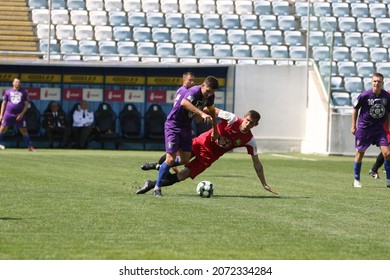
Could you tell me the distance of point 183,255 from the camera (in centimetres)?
1070

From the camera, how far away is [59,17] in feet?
132

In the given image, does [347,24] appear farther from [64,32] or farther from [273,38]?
[64,32]

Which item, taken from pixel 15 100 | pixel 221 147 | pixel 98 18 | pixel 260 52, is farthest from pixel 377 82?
pixel 98 18

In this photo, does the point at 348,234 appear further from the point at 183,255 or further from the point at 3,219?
the point at 3,219

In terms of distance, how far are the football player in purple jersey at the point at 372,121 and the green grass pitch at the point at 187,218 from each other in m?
0.68

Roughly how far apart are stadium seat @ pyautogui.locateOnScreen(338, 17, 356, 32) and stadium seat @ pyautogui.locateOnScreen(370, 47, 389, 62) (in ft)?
3.99

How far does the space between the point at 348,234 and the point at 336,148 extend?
24148mm

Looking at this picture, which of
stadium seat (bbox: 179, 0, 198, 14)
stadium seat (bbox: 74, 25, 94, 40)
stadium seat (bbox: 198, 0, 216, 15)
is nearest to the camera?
stadium seat (bbox: 74, 25, 94, 40)

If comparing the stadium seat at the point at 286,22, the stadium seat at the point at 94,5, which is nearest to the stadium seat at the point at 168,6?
the stadium seat at the point at 94,5

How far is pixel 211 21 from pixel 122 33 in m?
3.32

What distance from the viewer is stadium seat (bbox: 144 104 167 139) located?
3828 centimetres

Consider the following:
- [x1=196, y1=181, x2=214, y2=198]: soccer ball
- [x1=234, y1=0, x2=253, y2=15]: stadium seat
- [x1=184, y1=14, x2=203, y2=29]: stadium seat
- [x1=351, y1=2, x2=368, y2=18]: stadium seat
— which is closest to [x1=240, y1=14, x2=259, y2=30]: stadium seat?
[x1=234, y1=0, x2=253, y2=15]: stadium seat

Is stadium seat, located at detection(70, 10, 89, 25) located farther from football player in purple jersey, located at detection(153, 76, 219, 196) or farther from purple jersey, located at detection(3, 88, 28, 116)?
football player in purple jersey, located at detection(153, 76, 219, 196)

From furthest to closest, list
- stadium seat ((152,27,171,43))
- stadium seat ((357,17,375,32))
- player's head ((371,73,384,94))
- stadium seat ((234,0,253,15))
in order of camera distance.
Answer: stadium seat ((357,17,375,32)) < stadium seat ((234,0,253,15)) < stadium seat ((152,27,171,43)) < player's head ((371,73,384,94))
